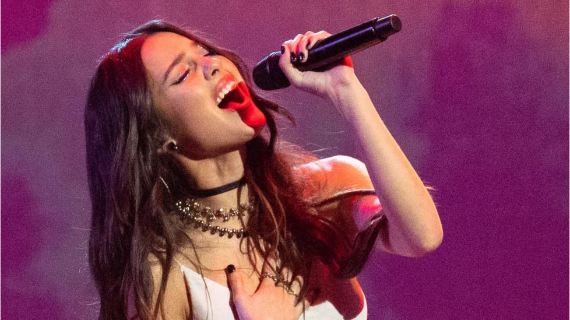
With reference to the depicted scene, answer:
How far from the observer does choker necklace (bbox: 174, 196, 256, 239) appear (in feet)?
4.84

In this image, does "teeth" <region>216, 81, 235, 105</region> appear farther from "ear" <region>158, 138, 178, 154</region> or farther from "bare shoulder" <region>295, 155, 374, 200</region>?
"bare shoulder" <region>295, 155, 374, 200</region>

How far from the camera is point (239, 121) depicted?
4.42 feet

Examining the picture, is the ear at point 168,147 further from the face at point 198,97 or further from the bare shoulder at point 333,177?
the bare shoulder at point 333,177

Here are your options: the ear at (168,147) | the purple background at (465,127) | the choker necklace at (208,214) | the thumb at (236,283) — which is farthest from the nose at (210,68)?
the purple background at (465,127)

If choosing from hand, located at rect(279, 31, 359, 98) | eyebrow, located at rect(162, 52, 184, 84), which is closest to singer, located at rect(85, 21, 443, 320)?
eyebrow, located at rect(162, 52, 184, 84)

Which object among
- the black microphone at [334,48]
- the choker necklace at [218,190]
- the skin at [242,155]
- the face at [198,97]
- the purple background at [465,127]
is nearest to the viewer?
the black microphone at [334,48]

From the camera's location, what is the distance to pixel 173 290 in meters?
1.47

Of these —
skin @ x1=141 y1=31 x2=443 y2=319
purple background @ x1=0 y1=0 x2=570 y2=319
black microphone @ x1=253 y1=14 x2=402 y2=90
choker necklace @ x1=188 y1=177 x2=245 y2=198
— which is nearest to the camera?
black microphone @ x1=253 y1=14 x2=402 y2=90

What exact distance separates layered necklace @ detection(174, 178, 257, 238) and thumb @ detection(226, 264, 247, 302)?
0.25 ft

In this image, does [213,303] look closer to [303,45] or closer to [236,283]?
[236,283]

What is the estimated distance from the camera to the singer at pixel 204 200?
139 cm

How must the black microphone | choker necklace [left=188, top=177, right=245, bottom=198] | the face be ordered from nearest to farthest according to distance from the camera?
the black microphone → the face → choker necklace [left=188, top=177, right=245, bottom=198]

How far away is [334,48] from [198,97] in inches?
12.6

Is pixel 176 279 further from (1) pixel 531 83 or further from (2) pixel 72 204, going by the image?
(1) pixel 531 83
